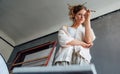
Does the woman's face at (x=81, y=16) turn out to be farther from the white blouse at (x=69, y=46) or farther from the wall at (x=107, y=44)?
the wall at (x=107, y=44)

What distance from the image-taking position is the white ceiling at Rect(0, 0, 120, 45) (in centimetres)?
250

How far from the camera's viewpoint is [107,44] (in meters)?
2.01

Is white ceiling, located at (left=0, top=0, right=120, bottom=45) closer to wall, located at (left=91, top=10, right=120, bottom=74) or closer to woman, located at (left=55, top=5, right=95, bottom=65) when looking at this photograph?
wall, located at (left=91, top=10, right=120, bottom=74)

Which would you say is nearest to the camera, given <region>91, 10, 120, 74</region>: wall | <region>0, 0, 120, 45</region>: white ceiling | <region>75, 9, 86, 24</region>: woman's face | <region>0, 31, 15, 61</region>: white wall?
<region>75, 9, 86, 24</region>: woman's face

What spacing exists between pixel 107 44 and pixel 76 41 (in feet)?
3.58

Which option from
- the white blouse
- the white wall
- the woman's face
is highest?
the white wall

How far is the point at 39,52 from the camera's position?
8.86 feet

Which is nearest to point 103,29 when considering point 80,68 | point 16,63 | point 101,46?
point 101,46

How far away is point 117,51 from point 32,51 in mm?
1336

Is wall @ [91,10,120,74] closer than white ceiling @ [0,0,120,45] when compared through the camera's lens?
Yes

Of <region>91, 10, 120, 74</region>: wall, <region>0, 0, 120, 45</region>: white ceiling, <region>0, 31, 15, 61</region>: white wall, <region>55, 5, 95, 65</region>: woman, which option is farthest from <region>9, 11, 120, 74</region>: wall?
<region>0, 31, 15, 61</region>: white wall

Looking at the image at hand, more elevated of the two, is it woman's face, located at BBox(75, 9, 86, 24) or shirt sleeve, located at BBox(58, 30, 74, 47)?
woman's face, located at BBox(75, 9, 86, 24)

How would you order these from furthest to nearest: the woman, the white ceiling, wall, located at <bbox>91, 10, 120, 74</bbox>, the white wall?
the white wall
the white ceiling
wall, located at <bbox>91, 10, 120, 74</bbox>
the woman

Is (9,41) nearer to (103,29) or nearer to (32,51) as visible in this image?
(32,51)
